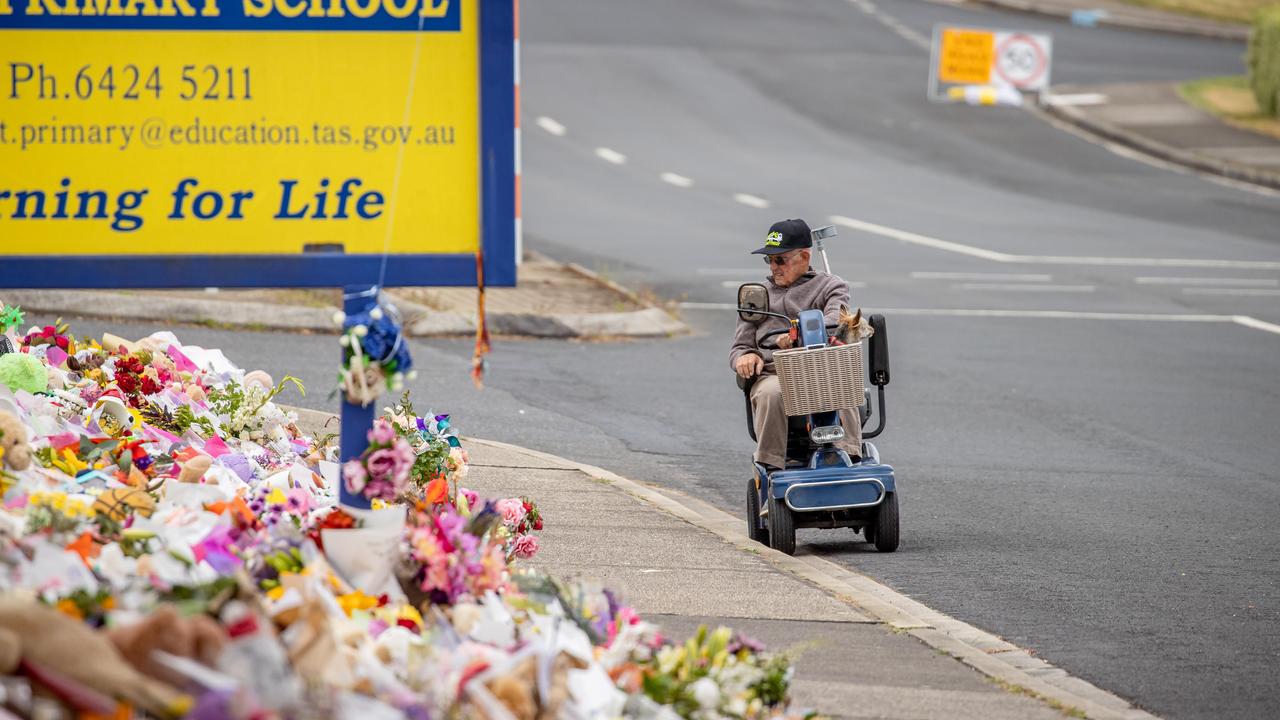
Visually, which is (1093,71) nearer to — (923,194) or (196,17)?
(923,194)

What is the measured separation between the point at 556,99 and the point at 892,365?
20401 mm

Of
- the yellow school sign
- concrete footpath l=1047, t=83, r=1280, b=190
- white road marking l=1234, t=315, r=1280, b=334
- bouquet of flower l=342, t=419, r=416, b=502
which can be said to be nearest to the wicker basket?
bouquet of flower l=342, t=419, r=416, b=502

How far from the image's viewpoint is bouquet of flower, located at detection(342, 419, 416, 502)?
560cm

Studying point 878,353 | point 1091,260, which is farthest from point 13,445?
point 1091,260

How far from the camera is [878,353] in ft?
29.5

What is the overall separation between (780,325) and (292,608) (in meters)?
4.55

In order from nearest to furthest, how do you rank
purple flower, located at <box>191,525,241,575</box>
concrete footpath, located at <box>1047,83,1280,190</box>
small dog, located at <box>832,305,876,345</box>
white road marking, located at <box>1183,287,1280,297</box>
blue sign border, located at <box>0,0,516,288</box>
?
purple flower, located at <box>191,525,241,575</box> → blue sign border, located at <box>0,0,516,288</box> → small dog, located at <box>832,305,876,345</box> → white road marking, located at <box>1183,287,1280,297</box> → concrete footpath, located at <box>1047,83,1280,190</box>

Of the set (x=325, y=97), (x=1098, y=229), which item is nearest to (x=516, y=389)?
(x=325, y=97)

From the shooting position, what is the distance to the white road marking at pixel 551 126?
105 ft

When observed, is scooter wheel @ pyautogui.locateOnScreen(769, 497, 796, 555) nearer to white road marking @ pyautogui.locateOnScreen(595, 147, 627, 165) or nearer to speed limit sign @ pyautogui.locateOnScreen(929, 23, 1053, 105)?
white road marking @ pyautogui.locateOnScreen(595, 147, 627, 165)

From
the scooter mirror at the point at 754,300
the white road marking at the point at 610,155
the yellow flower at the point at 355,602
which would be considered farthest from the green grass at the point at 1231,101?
the yellow flower at the point at 355,602

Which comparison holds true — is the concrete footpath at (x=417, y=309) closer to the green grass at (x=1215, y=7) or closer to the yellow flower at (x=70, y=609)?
the yellow flower at (x=70, y=609)

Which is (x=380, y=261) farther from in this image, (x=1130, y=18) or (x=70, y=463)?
(x=1130, y=18)

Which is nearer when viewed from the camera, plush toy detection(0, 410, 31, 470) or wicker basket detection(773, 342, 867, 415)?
plush toy detection(0, 410, 31, 470)
